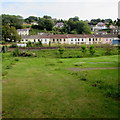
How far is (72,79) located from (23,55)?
18.3 metres

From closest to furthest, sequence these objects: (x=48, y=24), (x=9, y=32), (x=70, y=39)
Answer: (x=9, y=32)
(x=70, y=39)
(x=48, y=24)

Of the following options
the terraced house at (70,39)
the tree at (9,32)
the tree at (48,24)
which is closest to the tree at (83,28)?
the tree at (48,24)

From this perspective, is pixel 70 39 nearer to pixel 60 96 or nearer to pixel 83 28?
pixel 83 28

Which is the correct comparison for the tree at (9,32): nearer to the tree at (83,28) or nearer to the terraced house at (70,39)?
the terraced house at (70,39)

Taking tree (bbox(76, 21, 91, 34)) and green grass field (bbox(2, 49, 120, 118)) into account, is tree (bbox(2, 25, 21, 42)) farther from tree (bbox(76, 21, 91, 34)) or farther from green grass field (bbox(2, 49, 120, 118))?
green grass field (bbox(2, 49, 120, 118))

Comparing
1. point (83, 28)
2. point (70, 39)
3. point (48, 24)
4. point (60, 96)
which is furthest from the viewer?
point (48, 24)

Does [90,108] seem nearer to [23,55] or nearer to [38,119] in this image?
[38,119]

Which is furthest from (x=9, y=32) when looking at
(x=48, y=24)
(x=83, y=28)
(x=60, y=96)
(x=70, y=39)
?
(x=60, y=96)

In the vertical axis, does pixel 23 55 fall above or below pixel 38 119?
above

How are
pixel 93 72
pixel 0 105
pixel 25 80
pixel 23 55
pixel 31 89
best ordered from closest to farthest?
pixel 0 105 → pixel 31 89 → pixel 25 80 → pixel 93 72 → pixel 23 55

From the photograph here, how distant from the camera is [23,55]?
3194 cm

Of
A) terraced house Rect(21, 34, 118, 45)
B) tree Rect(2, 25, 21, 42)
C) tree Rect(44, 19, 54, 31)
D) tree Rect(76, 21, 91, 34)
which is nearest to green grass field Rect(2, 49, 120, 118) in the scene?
tree Rect(2, 25, 21, 42)

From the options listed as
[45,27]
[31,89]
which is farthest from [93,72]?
[45,27]

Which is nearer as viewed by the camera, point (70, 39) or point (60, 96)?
point (60, 96)
